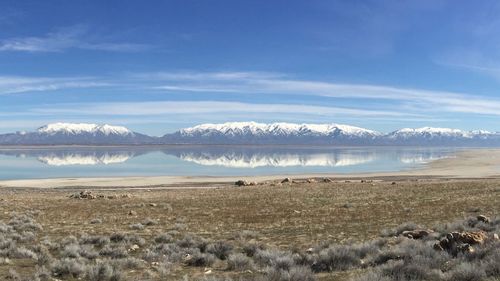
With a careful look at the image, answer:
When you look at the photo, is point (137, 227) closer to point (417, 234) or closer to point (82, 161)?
point (417, 234)

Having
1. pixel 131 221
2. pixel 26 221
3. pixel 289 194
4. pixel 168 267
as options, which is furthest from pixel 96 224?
pixel 289 194

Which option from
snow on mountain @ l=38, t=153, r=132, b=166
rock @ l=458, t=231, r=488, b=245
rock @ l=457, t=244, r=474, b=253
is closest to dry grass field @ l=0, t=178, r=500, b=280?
rock @ l=457, t=244, r=474, b=253

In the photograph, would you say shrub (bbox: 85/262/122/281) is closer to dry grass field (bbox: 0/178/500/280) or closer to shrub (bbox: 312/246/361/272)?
dry grass field (bbox: 0/178/500/280)

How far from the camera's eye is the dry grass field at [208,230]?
12945 millimetres

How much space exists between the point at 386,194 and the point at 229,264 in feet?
73.4

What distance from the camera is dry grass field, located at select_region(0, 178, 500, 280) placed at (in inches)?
510

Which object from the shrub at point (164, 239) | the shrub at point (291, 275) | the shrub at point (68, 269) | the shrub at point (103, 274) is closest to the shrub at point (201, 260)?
the shrub at point (103, 274)

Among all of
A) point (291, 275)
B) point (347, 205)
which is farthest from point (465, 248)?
point (347, 205)

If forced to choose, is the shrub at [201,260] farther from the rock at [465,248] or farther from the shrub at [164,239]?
the rock at [465,248]

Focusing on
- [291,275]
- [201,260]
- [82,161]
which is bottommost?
[201,260]

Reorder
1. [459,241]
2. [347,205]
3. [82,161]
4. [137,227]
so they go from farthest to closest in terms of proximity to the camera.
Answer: [82,161] < [347,205] < [137,227] < [459,241]

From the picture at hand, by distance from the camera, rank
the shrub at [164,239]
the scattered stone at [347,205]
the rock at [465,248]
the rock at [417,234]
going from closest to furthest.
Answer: the rock at [465,248] < the rock at [417,234] < the shrub at [164,239] < the scattered stone at [347,205]

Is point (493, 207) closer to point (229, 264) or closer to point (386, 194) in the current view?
point (386, 194)

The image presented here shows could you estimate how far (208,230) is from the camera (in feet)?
69.8
